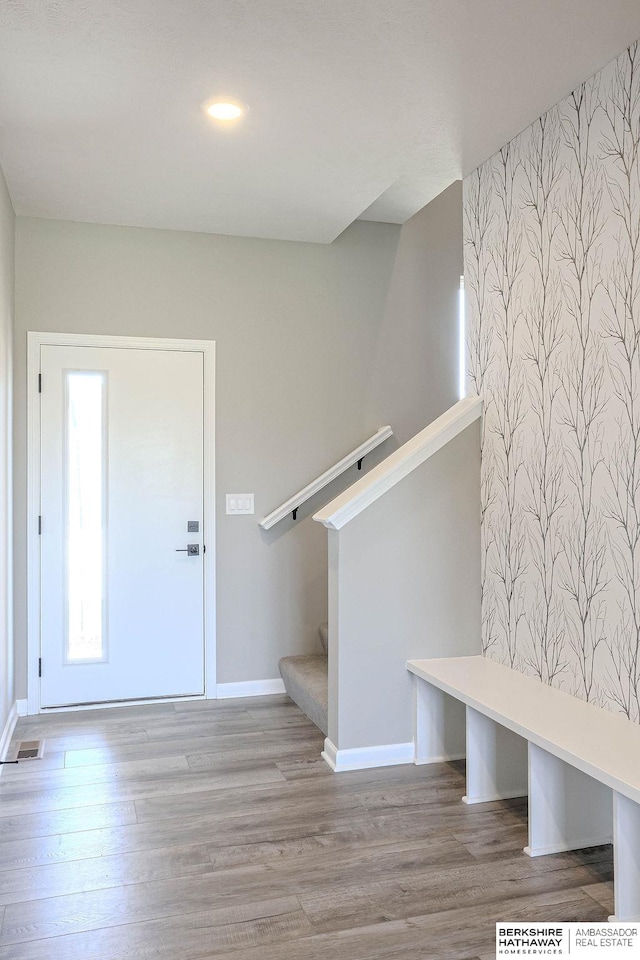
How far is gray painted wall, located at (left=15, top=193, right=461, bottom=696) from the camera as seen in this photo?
4219 mm

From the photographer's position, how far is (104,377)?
167 inches

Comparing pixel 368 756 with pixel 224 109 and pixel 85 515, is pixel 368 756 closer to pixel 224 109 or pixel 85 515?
pixel 85 515

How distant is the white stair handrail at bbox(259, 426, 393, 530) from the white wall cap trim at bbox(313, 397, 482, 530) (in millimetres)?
1080

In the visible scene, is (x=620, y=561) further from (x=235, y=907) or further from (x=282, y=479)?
(x=282, y=479)

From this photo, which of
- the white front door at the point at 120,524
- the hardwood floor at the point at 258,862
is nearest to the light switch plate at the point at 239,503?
the white front door at the point at 120,524

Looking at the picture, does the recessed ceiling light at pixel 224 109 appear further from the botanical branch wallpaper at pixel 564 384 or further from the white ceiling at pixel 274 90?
the botanical branch wallpaper at pixel 564 384

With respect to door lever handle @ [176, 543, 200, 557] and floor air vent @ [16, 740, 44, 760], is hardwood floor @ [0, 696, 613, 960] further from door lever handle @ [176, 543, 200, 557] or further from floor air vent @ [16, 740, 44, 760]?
door lever handle @ [176, 543, 200, 557]

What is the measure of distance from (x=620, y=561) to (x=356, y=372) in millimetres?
2430

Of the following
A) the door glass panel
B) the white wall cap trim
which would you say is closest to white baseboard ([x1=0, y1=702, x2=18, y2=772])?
the door glass panel

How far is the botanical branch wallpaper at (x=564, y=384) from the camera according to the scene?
2576mm

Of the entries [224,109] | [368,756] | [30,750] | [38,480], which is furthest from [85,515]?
[224,109]

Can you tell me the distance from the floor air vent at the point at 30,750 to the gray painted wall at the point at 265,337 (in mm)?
848

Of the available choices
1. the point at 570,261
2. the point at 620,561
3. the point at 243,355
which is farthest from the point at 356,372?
the point at 620,561

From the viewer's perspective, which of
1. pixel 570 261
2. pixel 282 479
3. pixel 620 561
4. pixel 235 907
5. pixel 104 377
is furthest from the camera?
pixel 282 479
